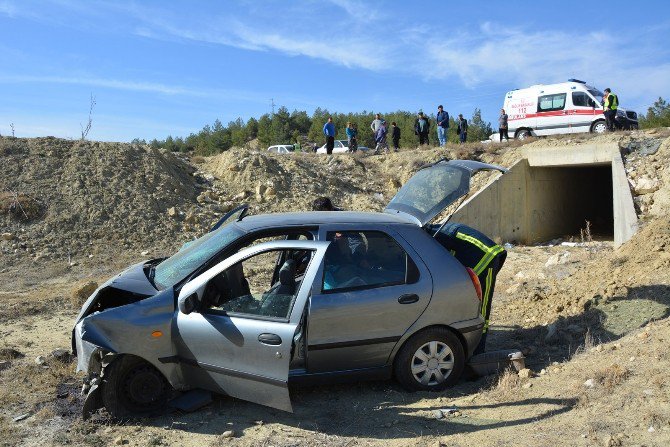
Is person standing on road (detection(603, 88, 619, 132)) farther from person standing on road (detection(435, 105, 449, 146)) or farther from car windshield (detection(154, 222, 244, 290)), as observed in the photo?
car windshield (detection(154, 222, 244, 290))

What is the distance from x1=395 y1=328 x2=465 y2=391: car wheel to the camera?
5.47m

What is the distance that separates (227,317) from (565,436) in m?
2.68

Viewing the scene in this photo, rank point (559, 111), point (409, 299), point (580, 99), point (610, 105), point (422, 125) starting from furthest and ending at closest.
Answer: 1. point (422, 125)
2. point (559, 111)
3. point (580, 99)
4. point (610, 105)
5. point (409, 299)

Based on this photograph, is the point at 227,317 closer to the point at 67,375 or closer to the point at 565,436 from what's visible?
the point at 67,375

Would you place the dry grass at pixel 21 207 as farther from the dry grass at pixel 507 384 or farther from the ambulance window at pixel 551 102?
the ambulance window at pixel 551 102

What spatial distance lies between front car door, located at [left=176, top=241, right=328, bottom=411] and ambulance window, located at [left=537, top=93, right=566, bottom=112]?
20.1 meters

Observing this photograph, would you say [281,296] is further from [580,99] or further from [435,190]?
[580,99]

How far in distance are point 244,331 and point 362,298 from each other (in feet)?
3.39

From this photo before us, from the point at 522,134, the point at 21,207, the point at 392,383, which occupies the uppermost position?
the point at 522,134

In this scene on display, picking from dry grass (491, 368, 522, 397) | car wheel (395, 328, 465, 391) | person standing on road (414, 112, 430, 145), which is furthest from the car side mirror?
person standing on road (414, 112, 430, 145)

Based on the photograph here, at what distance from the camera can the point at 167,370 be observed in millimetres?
5059

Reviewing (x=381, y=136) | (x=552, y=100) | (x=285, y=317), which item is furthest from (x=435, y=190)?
(x=552, y=100)

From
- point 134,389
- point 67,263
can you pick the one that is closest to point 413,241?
point 134,389

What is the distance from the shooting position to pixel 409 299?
5.39 metres
